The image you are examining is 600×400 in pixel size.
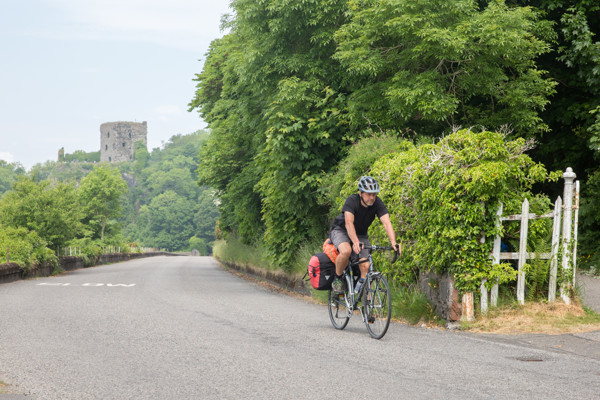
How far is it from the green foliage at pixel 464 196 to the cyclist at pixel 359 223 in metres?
1.15

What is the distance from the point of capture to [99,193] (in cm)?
5881

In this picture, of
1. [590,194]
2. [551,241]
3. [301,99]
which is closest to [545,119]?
[590,194]

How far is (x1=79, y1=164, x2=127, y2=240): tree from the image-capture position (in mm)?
58656

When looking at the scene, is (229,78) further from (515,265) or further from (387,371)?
(387,371)

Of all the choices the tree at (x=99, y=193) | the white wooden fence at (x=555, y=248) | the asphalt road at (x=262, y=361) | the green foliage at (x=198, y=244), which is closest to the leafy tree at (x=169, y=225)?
the green foliage at (x=198, y=244)

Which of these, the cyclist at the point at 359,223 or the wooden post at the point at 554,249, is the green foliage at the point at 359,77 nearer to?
the cyclist at the point at 359,223

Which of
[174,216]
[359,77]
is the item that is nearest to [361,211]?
[359,77]

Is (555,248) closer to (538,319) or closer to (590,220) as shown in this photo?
(538,319)

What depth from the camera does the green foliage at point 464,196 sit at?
898 cm

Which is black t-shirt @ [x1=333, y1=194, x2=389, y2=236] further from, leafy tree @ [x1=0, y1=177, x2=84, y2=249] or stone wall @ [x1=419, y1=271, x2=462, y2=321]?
leafy tree @ [x1=0, y1=177, x2=84, y2=249]

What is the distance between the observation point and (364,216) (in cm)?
868

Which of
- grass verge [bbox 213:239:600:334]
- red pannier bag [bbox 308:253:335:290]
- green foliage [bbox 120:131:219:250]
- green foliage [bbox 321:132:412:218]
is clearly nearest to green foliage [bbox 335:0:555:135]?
green foliage [bbox 321:132:412:218]

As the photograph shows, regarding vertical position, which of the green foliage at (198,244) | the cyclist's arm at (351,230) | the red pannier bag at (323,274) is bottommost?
the green foliage at (198,244)

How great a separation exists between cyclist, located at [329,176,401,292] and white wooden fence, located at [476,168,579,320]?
68.5 inches
